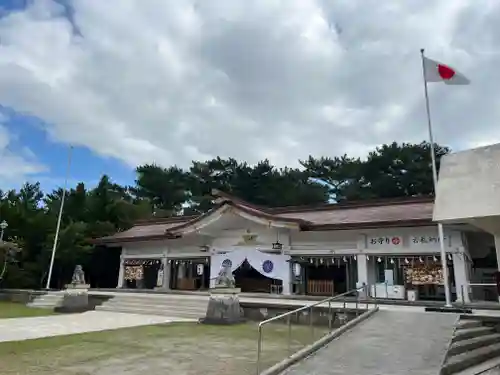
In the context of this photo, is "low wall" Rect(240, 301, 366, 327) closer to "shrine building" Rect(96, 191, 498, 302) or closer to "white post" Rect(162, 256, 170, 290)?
"shrine building" Rect(96, 191, 498, 302)

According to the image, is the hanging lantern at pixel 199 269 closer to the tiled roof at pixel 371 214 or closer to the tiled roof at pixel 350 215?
the tiled roof at pixel 350 215

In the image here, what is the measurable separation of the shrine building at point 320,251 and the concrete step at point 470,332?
14.4ft

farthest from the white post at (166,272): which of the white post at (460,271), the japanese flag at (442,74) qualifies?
the japanese flag at (442,74)

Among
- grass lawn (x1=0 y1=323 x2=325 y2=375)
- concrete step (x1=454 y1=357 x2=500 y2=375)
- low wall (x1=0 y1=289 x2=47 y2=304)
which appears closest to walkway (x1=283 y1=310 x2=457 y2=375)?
concrete step (x1=454 y1=357 x2=500 y2=375)

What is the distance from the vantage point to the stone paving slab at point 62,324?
8.80 metres

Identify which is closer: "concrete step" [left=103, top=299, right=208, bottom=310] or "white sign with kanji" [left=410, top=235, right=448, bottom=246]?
"concrete step" [left=103, top=299, right=208, bottom=310]

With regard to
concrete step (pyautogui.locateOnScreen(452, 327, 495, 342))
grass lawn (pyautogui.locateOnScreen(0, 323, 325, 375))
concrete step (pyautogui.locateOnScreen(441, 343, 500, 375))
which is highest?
concrete step (pyautogui.locateOnScreen(452, 327, 495, 342))

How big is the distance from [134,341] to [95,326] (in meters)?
2.90

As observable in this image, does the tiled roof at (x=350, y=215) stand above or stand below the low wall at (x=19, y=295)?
above

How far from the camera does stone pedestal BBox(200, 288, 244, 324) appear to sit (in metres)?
10.9

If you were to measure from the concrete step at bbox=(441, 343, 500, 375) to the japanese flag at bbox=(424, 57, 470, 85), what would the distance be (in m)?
6.68

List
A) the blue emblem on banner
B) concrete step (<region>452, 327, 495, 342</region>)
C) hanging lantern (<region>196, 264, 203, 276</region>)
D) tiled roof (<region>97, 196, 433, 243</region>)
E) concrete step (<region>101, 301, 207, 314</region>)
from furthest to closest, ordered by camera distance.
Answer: hanging lantern (<region>196, 264, 203, 276</region>), the blue emblem on banner, tiled roof (<region>97, 196, 433, 243</region>), concrete step (<region>101, 301, 207, 314</region>), concrete step (<region>452, 327, 495, 342</region>)

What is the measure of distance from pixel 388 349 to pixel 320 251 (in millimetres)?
10135

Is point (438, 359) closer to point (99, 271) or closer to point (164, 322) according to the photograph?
point (164, 322)
